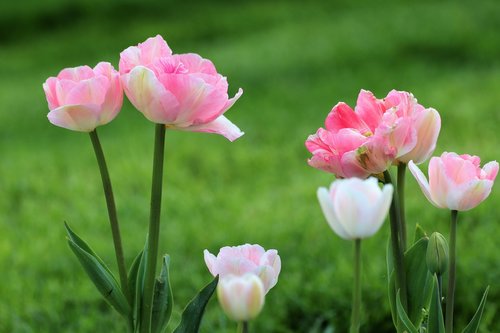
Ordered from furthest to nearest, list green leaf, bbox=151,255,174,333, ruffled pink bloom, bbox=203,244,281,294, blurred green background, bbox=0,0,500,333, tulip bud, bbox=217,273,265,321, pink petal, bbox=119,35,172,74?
blurred green background, bbox=0,0,500,333, green leaf, bbox=151,255,174,333, pink petal, bbox=119,35,172,74, ruffled pink bloom, bbox=203,244,281,294, tulip bud, bbox=217,273,265,321

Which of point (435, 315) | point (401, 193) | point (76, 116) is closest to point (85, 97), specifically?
point (76, 116)

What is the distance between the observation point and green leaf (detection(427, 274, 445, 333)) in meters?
1.14

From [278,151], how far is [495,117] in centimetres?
121

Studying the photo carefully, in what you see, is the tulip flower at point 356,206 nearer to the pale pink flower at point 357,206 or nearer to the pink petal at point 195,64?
the pale pink flower at point 357,206

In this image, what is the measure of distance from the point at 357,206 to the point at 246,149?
146 inches

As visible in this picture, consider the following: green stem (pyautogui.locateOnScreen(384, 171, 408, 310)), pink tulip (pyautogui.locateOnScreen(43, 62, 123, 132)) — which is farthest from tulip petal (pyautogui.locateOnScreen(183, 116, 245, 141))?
green stem (pyautogui.locateOnScreen(384, 171, 408, 310))

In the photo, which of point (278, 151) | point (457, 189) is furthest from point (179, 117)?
point (278, 151)

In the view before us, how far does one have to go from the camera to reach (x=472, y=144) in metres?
4.04

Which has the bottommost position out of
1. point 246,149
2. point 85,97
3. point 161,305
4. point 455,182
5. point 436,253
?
point 246,149

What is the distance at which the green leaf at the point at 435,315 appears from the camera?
3.75 ft

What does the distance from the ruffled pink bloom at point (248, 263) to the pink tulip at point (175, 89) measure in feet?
0.54

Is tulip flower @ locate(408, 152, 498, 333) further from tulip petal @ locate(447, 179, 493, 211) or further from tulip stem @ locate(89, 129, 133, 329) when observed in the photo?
tulip stem @ locate(89, 129, 133, 329)

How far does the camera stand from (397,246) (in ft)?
3.78

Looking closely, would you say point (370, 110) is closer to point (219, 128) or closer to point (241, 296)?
point (219, 128)
